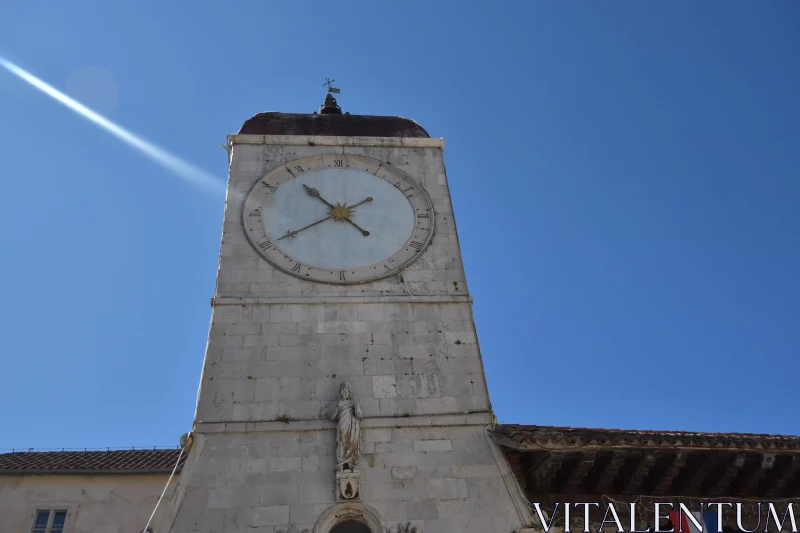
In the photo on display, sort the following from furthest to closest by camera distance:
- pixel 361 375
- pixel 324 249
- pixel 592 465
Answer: pixel 324 249, pixel 361 375, pixel 592 465

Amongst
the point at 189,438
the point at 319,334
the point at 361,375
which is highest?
the point at 319,334

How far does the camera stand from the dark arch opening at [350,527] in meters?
9.43

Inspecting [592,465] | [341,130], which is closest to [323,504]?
[592,465]

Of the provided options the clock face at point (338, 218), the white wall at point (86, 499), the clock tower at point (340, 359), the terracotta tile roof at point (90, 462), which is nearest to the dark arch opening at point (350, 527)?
the clock tower at point (340, 359)

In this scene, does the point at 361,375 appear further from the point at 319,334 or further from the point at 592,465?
the point at 592,465

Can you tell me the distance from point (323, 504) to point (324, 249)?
440 centimetres

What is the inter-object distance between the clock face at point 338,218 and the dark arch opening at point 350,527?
3676 mm

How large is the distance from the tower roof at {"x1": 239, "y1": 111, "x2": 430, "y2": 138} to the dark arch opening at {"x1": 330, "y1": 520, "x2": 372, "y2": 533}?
289 inches

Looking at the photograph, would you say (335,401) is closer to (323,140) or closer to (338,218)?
(338,218)

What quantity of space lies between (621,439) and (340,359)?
389 centimetres

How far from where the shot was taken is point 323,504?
9.33 metres

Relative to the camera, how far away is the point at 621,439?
385 inches

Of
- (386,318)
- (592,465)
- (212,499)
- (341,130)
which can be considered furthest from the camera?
(341,130)

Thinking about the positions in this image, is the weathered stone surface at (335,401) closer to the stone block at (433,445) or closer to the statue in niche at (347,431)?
the stone block at (433,445)
